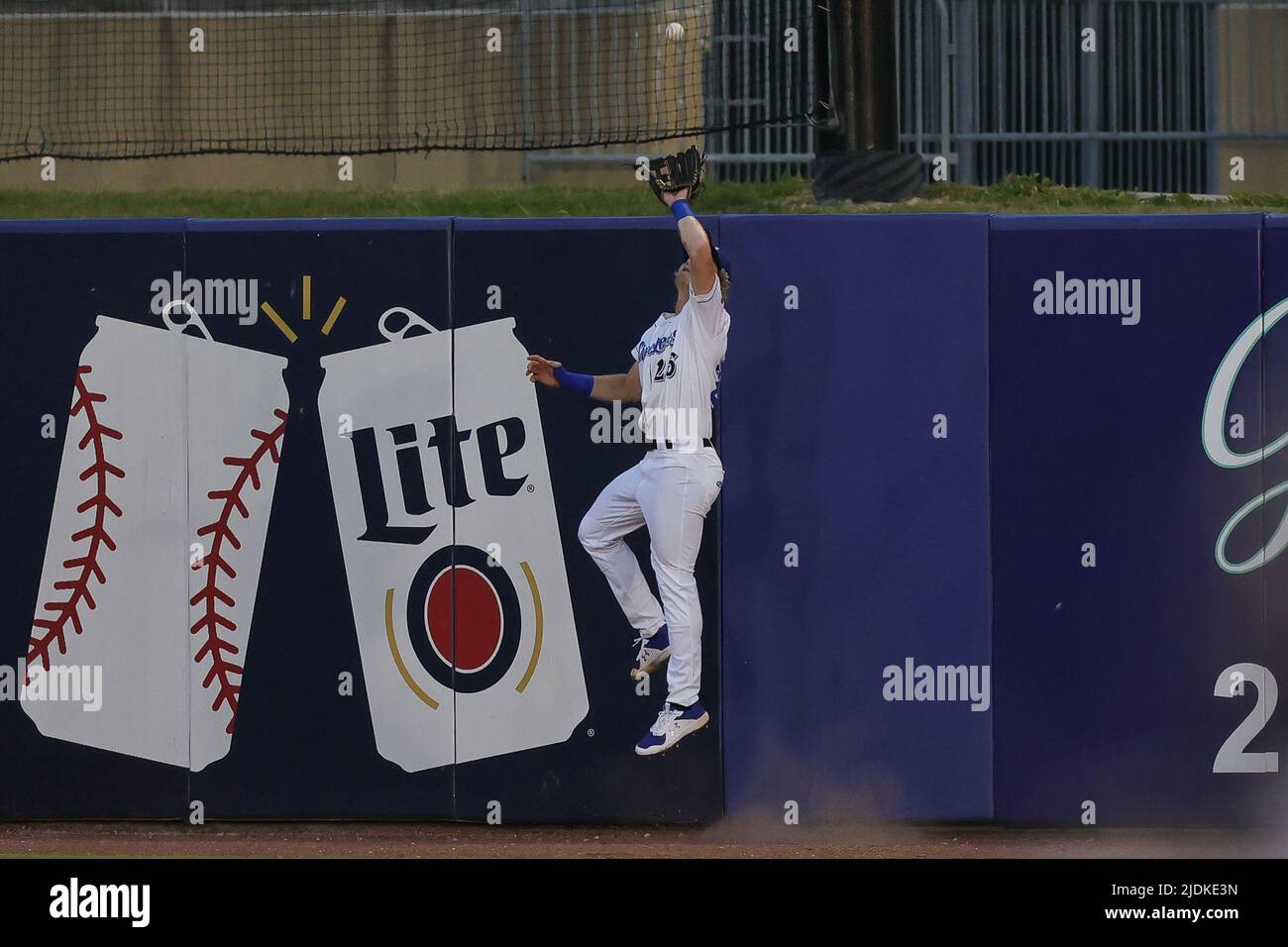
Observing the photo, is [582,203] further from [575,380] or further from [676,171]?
[676,171]

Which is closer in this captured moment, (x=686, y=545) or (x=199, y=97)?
(x=686, y=545)

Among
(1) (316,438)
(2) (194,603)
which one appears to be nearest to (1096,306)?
(1) (316,438)

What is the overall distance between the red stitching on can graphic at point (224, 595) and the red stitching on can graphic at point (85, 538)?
0.46 metres

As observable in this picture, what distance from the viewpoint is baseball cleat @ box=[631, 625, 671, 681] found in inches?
304

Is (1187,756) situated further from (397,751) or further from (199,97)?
(199,97)

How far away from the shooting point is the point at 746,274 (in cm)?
770

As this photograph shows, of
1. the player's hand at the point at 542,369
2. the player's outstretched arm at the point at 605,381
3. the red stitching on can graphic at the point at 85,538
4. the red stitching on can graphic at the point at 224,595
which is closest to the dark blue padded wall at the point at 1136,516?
the player's outstretched arm at the point at 605,381

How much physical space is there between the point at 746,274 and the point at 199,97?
5.49m

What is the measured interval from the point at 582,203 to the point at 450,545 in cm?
246

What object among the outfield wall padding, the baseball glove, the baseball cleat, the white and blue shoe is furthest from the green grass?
the white and blue shoe

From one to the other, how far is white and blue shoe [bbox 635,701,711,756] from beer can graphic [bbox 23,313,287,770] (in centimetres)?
196

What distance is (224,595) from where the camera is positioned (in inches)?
309

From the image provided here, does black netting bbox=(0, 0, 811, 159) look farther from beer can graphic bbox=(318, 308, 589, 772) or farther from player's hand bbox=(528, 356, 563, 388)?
player's hand bbox=(528, 356, 563, 388)

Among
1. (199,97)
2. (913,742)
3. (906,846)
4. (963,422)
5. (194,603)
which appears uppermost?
(199,97)
